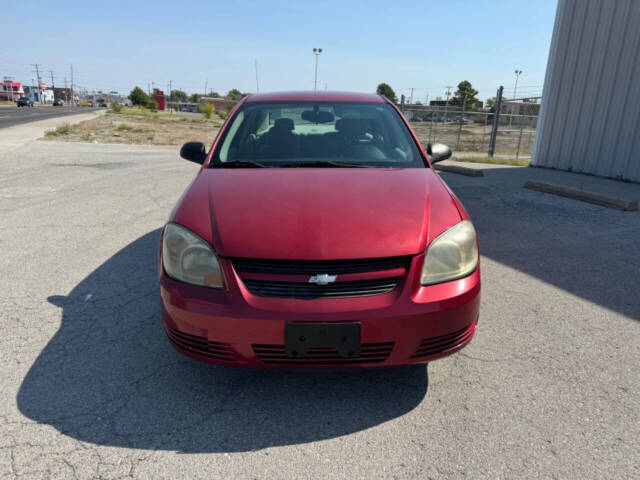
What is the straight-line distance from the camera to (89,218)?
18.4ft

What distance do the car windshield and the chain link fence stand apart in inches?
445

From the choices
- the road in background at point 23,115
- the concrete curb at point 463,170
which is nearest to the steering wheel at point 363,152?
the concrete curb at point 463,170

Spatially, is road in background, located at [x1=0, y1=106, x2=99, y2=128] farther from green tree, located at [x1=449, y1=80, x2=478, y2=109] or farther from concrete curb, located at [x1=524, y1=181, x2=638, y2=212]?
green tree, located at [x1=449, y1=80, x2=478, y2=109]

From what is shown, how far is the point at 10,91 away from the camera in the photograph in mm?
119750

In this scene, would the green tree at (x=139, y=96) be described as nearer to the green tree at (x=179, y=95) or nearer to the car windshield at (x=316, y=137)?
the green tree at (x=179, y=95)

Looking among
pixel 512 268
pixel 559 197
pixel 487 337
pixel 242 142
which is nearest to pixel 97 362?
pixel 242 142

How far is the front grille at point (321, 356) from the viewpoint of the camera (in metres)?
2.00

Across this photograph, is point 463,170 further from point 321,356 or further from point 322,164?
point 321,356

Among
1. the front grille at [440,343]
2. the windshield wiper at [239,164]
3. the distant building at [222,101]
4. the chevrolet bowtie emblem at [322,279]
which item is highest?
the distant building at [222,101]

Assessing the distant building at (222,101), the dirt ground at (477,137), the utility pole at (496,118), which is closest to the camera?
the utility pole at (496,118)

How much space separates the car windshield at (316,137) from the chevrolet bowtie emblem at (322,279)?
1189mm

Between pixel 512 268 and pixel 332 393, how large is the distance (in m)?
2.57

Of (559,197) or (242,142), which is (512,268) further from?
(559,197)

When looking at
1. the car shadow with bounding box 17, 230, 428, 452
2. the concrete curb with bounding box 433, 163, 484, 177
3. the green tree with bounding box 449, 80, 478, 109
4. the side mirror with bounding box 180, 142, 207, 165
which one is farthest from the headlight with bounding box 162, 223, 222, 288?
the green tree with bounding box 449, 80, 478, 109
